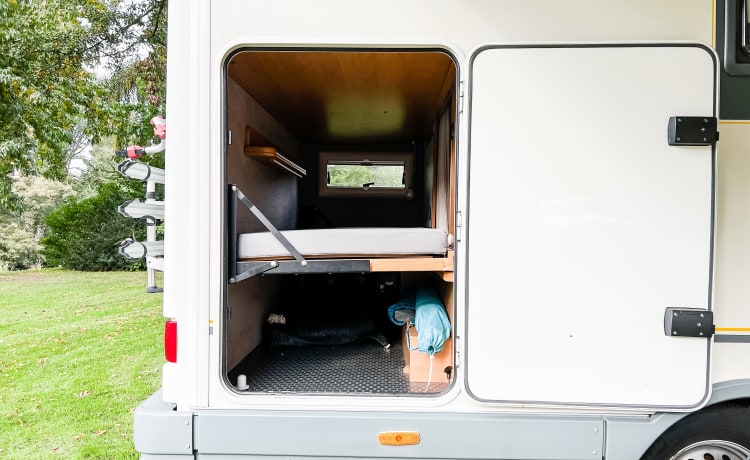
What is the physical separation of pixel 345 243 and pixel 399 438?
83cm

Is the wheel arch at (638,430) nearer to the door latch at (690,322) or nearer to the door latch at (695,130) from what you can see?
the door latch at (690,322)

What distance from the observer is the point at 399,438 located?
168cm

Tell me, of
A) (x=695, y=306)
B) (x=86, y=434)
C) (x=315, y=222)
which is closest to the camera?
(x=695, y=306)

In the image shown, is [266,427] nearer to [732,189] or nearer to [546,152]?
[546,152]

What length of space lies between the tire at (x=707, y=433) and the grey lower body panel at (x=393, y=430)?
0.28 metres

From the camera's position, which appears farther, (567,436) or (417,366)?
(417,366)

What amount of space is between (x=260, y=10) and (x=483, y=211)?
111cm

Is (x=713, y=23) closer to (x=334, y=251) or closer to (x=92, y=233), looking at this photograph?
Result: (x=334, y=251)

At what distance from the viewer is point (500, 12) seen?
1.65m

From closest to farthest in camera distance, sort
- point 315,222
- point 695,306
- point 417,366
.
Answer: point 695,306, point 417,366, point 315,222

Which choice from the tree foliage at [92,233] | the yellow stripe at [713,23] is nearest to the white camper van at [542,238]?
the yellow stripe at [713,23]

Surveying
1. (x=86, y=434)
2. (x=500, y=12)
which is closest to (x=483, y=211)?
(x=500, y=12)

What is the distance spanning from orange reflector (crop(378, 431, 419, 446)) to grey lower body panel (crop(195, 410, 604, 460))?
0.05 ft

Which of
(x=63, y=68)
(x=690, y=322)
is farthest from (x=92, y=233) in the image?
(x=690, y=322)
